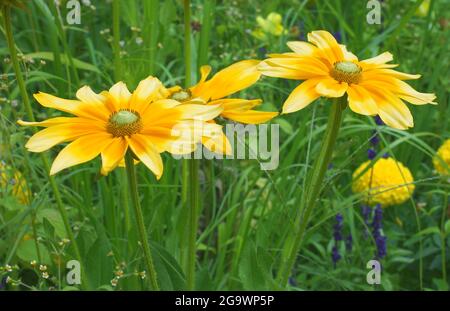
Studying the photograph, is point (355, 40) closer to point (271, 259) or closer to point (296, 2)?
point (296, 2)

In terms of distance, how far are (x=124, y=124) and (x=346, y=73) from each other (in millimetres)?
295

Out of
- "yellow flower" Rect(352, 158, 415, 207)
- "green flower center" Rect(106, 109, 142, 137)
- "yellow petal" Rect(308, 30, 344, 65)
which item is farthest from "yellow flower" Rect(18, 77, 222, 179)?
"yellow flower" Rect(352, 158, 415, 207)

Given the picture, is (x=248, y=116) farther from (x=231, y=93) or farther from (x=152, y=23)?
(x=152, y=23)

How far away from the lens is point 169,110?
2.95 ft

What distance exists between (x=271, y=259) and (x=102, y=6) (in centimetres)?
152

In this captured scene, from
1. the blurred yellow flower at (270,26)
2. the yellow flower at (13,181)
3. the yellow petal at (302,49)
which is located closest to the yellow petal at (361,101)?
the yellow petal at (302,49)

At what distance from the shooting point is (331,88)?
0.91 metres

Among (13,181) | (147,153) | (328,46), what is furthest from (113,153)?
(13,181)

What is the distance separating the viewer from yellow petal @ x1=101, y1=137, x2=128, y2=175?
31.7 inches

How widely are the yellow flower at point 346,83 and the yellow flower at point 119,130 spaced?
0.40 feet

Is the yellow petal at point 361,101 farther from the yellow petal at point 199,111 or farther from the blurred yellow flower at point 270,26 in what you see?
the blurred yellow flower at point 270,26
